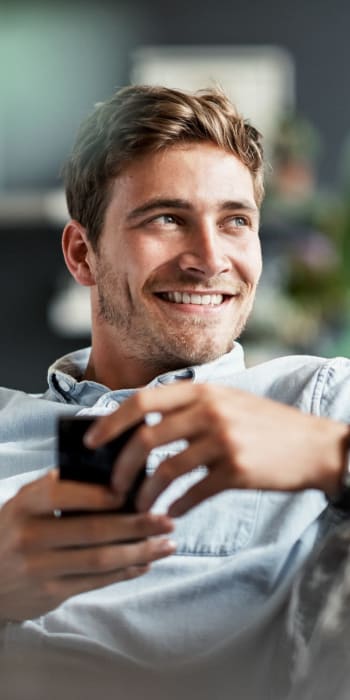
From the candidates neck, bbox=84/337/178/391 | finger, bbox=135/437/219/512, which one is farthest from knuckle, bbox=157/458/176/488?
neck, bbox=84/337/178/391

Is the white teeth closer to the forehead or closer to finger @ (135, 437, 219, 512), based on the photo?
the forehead

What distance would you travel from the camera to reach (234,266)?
1.45m

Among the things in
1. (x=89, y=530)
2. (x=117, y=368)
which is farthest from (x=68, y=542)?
(x=117, y=368)

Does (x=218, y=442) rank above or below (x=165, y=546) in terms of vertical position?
above

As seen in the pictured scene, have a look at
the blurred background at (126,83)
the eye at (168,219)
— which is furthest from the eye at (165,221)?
the blurred background at (126,83)

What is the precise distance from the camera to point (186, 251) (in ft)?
4.66

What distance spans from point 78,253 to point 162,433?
77 centimetres

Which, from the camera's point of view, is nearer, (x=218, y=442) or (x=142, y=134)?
(x=218, y=442)

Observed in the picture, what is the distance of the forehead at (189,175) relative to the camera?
1.42 m

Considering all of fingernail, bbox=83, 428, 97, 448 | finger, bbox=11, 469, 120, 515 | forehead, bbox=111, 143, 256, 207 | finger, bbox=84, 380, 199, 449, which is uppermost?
forehead, bbox=111, 143, 256, 207

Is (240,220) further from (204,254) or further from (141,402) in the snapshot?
(141,402)

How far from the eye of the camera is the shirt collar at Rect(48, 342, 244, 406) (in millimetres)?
1439

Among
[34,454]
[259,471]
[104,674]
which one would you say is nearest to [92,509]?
[259,471]

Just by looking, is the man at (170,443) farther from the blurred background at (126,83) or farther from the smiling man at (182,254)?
the blurred background at (126,83)
